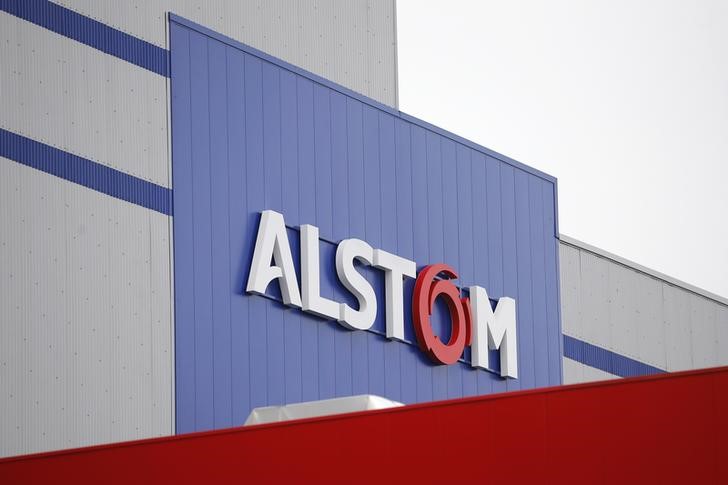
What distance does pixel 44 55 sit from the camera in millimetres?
14508

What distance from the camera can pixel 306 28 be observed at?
60.8 feet

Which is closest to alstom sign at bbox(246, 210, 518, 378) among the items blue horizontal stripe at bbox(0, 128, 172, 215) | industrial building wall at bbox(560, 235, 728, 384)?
blue horizontal stripe at bbox(0, 128, 172, 215)

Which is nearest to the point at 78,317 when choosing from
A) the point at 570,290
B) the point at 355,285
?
the point at 355,285

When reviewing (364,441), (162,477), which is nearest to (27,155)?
(162,477)

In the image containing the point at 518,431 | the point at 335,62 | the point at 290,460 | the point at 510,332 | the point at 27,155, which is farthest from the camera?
the point at 510,332

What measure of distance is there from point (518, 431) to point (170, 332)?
716cm

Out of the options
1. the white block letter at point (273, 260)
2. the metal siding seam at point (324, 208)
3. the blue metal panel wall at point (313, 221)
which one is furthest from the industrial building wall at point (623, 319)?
the white block letter at point (273, 260)

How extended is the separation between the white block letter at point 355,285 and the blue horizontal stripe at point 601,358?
18.0ft

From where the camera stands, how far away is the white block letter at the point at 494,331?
20172 millimetres

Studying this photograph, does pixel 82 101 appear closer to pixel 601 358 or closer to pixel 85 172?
pixel 85 172

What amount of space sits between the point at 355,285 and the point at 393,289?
88 centimetres

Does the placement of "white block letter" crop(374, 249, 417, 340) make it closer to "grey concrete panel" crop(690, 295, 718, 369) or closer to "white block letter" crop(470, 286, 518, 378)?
"white block letter" crop(470, 286, 518, 378)

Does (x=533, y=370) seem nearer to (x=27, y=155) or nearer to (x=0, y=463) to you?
(x=27, y=155)

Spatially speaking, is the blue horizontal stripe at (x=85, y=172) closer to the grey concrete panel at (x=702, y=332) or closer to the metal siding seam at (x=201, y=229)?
the metal siding seam at (x=201, y=229)
